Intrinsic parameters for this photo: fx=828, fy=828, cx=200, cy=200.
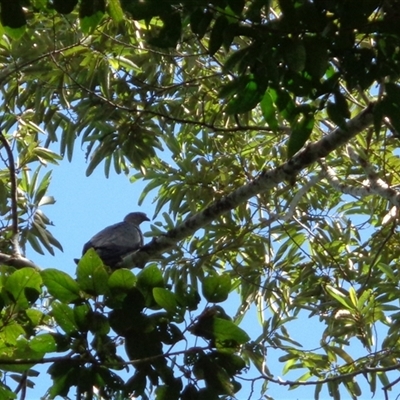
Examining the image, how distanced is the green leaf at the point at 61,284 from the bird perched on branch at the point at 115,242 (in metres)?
3.45

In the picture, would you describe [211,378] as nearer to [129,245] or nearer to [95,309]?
[95,309]

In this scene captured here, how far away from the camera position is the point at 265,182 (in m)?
5.07

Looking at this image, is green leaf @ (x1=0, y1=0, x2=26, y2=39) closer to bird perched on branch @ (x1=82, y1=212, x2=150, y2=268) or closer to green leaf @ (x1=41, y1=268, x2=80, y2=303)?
green leaf @ (x1=41, y1=268, x2=80, y2=303)

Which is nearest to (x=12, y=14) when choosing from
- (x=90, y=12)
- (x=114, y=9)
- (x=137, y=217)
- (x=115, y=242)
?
(x=90, y=12)

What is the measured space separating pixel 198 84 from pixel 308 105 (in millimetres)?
2647

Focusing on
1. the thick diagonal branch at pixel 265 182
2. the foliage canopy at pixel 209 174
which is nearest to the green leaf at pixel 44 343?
the foliage canopy at pixel 209 174

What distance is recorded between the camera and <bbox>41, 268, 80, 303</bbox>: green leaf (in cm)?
328

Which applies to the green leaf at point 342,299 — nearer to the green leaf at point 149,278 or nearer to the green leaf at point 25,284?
the green leaf at point 149,278

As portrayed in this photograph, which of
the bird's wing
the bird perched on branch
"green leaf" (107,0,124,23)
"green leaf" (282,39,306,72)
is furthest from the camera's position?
the bird's wing

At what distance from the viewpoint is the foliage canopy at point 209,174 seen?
315 cm

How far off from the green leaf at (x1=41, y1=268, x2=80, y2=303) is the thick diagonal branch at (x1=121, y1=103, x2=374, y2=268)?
1824mm

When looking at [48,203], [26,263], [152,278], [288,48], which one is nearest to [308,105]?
[288,48]

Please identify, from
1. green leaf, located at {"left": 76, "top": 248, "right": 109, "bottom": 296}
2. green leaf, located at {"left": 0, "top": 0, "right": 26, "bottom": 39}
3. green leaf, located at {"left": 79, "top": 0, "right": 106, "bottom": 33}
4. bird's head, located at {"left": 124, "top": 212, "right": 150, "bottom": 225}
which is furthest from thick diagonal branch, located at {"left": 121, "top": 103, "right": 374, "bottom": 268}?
bird's head, located at {"left": 124, "top": 212, "right": 150, "bottom": 225}

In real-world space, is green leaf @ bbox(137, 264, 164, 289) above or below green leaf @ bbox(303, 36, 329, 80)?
below
